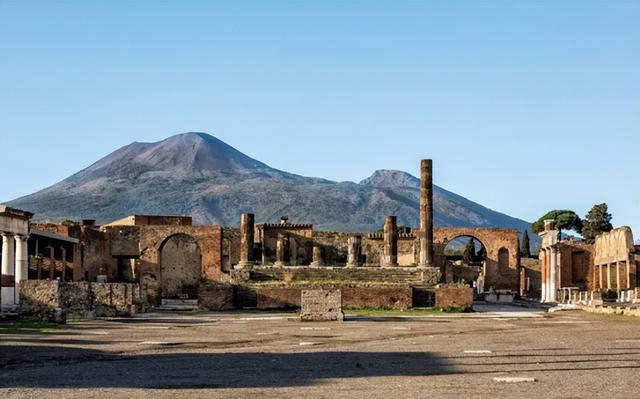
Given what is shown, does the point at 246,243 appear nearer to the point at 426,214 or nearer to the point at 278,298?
the point at 426,214

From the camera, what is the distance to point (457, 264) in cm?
8588

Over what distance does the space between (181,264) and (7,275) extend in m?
39.4

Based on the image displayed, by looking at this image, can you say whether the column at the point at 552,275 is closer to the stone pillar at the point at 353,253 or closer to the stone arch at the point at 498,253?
the stone arch at the point at 498,253

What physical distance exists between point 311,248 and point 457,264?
17536mm

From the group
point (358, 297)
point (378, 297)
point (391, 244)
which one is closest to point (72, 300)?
point (358, 297)

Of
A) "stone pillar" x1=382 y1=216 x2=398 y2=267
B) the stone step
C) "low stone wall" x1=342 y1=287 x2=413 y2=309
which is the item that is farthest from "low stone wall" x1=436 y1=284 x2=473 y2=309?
"stone pillar" x1=382 y1=216 x2=398 y2=267

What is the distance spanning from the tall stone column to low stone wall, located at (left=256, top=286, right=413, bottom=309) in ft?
28.2

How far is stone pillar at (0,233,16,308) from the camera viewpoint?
37.3 meters

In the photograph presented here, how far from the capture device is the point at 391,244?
61375 mm

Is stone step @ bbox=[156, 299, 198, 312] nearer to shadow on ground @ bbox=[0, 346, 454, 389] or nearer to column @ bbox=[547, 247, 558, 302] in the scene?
column @ bbox=[547, 247, 558, 302]

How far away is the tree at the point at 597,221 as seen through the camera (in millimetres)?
107125

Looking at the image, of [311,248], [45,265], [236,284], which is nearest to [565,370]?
[236,284]

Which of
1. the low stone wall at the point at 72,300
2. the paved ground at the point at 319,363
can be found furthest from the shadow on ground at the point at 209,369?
the low stone wall at the point at 72,300

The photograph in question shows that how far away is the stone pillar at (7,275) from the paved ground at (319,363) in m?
11.7
